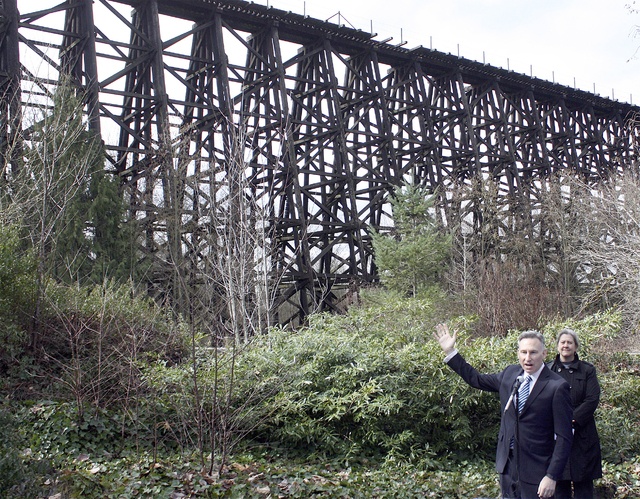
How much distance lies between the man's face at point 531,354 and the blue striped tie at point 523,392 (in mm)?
56

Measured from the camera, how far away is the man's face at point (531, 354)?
354 cm

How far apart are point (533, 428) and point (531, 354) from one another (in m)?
0.37

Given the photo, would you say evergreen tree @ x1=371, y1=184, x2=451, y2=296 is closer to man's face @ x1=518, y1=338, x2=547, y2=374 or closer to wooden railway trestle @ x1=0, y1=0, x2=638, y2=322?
wooden railway trestle @ x1=0, y1=0, x2=638, y2=322

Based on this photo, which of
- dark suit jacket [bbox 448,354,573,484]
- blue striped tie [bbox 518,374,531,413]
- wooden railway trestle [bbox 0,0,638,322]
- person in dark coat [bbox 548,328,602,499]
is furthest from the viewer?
wooden railway trestle [bbox 0,0,638,322]

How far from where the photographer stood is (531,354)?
3.54 m

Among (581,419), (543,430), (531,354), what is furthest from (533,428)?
(581,419)

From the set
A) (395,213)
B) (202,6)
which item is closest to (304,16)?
(202,6)

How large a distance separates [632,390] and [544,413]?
4.40 m

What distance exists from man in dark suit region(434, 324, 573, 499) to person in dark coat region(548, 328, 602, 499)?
1.86 feet

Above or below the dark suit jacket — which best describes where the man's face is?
above

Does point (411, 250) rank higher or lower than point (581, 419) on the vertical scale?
higher

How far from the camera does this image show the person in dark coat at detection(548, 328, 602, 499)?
168 inches

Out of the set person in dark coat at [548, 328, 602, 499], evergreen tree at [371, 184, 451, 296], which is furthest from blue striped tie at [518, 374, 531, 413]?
evergreen tree at [371, 184, 451, 296]

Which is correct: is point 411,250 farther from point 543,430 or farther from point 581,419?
point 543,430
